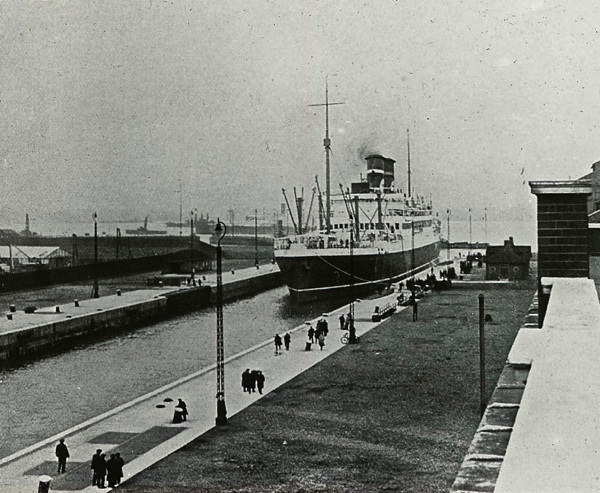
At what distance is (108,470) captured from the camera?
13.4 m

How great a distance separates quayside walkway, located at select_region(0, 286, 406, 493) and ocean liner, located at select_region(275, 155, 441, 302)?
14661mm

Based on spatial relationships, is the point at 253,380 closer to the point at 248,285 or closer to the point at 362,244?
the point at 362,244

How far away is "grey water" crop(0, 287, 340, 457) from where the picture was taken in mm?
21031

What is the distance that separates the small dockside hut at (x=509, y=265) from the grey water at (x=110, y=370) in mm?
15304

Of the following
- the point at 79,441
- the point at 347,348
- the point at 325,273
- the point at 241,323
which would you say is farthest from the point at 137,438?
the point at 325,273

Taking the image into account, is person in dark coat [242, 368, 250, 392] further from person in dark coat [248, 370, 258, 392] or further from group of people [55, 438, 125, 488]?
group of people [55, 438, 125, 488]

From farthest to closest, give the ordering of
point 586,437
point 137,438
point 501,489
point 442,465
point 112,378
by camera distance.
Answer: point 112,378 → point 137,438 → point 442,465 → point 586,437 → point 501,489

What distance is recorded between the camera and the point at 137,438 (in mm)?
16812

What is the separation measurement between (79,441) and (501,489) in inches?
602

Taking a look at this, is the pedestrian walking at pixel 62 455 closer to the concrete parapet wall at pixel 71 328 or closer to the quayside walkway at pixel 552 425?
the quayside walkway at pixel 552 425

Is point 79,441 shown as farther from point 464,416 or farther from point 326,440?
point 464,416

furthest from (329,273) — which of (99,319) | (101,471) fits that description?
(101,471)

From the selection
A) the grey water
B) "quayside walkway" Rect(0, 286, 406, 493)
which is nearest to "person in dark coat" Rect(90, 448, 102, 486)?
"quayside walkway" Rect(0, 286, 406, 493)

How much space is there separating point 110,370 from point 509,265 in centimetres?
3509
